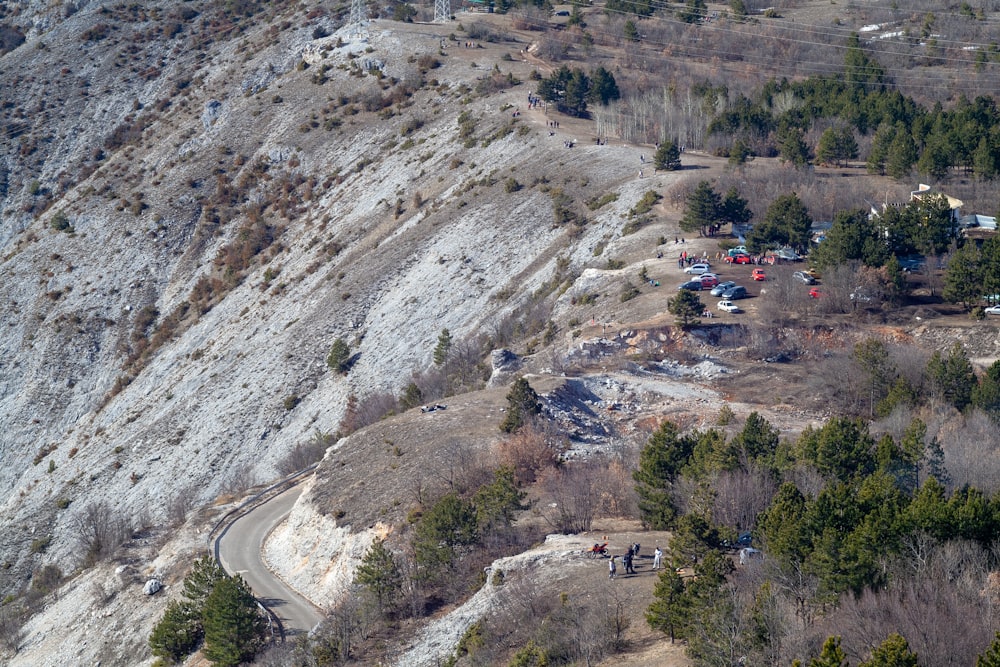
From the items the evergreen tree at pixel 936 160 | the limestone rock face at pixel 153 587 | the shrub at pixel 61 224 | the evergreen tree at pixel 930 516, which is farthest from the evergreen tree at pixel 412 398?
the shrub at pixel 61 224

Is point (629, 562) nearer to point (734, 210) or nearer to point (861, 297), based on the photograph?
point (861, 297)

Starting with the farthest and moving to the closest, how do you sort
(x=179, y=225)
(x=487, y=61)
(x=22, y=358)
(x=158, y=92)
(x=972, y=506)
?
(x=158, y=92) → (x=487, y=61) → (x=179, y=225) → (x=22, y=358) → (x=972, y=506)

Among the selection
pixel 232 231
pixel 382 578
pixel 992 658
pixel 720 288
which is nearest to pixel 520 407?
pixel 382 578

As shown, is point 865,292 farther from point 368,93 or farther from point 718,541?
point 368,93

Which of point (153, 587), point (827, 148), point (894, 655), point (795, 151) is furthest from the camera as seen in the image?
point (827, 148)

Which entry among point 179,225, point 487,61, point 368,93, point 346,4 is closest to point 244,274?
point 179,225

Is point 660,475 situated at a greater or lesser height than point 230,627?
greater
